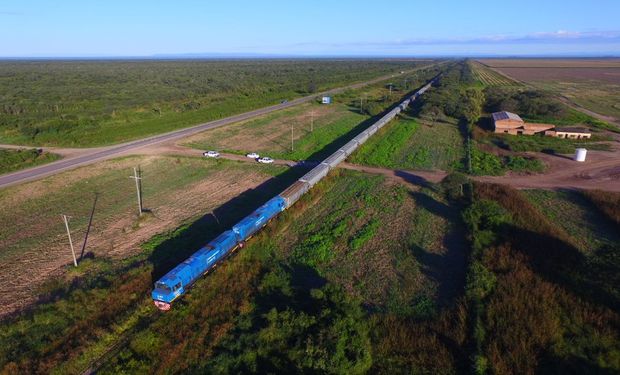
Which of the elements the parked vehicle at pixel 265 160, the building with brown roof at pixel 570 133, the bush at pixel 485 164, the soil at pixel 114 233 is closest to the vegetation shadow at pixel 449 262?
the bush at pixel 485 164

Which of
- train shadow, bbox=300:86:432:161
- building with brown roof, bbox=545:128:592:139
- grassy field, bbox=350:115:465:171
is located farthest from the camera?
building with brown roof, bbox=545:128:592:139

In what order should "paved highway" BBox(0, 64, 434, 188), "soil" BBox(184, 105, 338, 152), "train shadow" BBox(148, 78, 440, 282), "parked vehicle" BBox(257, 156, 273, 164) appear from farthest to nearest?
"soil" BBox(184, 105, 338, 152) → "parked vehicle" BBox(257, 156, 273, 164) → "paved highway" BBox(0, 64, 434, 188) → "train shadow" BBox(148, 78, 440, 282)

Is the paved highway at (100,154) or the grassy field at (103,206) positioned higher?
the paved highway at (100,154)

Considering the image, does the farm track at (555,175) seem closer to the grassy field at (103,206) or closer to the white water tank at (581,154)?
the white water tank at (581,154)

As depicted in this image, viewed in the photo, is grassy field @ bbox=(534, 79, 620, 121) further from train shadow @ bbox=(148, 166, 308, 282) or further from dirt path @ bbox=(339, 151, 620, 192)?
train shadow @ bbox=(148, 166, 308, 282)

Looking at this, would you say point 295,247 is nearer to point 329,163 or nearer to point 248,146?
point 329,163

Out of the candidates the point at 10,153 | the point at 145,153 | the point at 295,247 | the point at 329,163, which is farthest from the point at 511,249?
the point at 10,153

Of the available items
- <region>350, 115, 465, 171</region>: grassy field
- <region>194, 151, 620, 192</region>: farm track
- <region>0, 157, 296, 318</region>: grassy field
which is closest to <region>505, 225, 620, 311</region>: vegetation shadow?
<region>194, 151, 620, 192</region>: farm track
